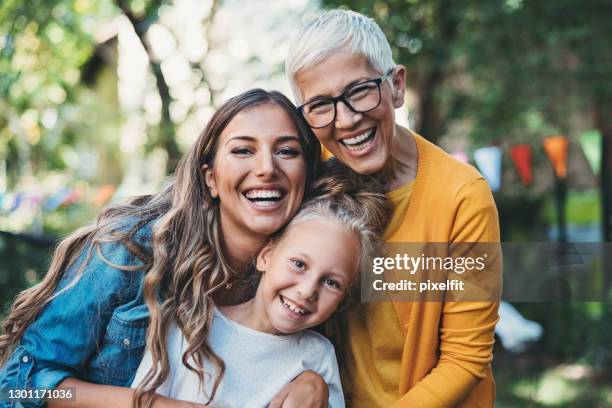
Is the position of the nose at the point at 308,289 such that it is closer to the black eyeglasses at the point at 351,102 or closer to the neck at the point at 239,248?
the neck at the point at 239,248

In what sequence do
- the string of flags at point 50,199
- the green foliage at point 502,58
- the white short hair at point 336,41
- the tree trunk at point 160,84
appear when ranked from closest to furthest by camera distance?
the white short hair at point 336,41 → the tree trunk at point 160,84 → the green foliage at point 502,58 → the string of flags at point 50,199

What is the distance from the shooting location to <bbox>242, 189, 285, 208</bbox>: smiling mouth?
2.02 m

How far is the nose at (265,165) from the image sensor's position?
197 centimetres

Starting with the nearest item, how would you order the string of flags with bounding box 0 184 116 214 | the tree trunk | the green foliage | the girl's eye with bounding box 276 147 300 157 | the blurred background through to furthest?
the girl's eye with bounding box 276 147 300 157
the blurred background
the tree trunk
the green foliage
the string of flags with bounding box 0 184 116 214

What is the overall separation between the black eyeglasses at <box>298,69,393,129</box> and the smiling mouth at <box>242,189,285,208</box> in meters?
0.22

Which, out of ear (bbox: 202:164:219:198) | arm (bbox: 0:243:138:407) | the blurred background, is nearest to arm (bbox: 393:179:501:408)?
ear (bbox: 202:164:219:198)

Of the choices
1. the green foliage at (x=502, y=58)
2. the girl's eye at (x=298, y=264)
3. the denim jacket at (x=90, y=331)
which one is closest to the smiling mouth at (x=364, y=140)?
the girl's eye at (x=298, y=264)

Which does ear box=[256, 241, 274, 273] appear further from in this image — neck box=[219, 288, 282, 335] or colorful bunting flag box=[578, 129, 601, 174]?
colorful bunting flag box=[578, 129, 601, 174]

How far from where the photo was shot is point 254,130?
2.01 meters

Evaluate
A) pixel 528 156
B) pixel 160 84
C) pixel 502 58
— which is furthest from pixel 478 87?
pixel 160 84

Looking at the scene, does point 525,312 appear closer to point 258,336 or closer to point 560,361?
point 560,361

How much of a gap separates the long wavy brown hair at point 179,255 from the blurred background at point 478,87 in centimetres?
294

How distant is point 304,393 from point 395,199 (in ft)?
1.90

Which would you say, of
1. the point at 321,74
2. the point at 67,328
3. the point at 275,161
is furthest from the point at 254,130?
the point at 67,328
